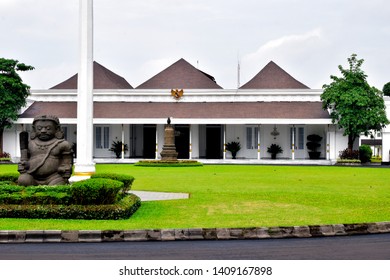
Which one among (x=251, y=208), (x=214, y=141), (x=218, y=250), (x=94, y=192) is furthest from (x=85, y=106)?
(x=214, y=141)

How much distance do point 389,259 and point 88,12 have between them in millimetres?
12344

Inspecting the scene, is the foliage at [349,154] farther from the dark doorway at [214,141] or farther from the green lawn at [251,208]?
the green lawn at [251,208]

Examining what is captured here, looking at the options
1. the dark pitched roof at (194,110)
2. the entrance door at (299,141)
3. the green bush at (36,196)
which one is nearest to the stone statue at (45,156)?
the green bush at (36,196)

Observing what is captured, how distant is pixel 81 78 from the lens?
16953 millimetres

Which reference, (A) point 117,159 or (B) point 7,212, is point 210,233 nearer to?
(B) point 7,212

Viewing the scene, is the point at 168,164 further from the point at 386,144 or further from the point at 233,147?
the point at 386,144

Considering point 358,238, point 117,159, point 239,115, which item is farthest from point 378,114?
point 358,238

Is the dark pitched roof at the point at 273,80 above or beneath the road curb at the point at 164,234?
above

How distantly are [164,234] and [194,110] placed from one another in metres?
33.7

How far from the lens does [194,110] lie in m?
43.2

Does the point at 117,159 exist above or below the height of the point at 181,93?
below

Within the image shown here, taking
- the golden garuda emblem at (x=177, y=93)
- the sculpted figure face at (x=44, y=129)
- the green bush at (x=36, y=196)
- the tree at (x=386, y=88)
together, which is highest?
the tree at (x=386, y=88)

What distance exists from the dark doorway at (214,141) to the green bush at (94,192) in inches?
1312

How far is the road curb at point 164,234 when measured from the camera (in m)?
9.53
